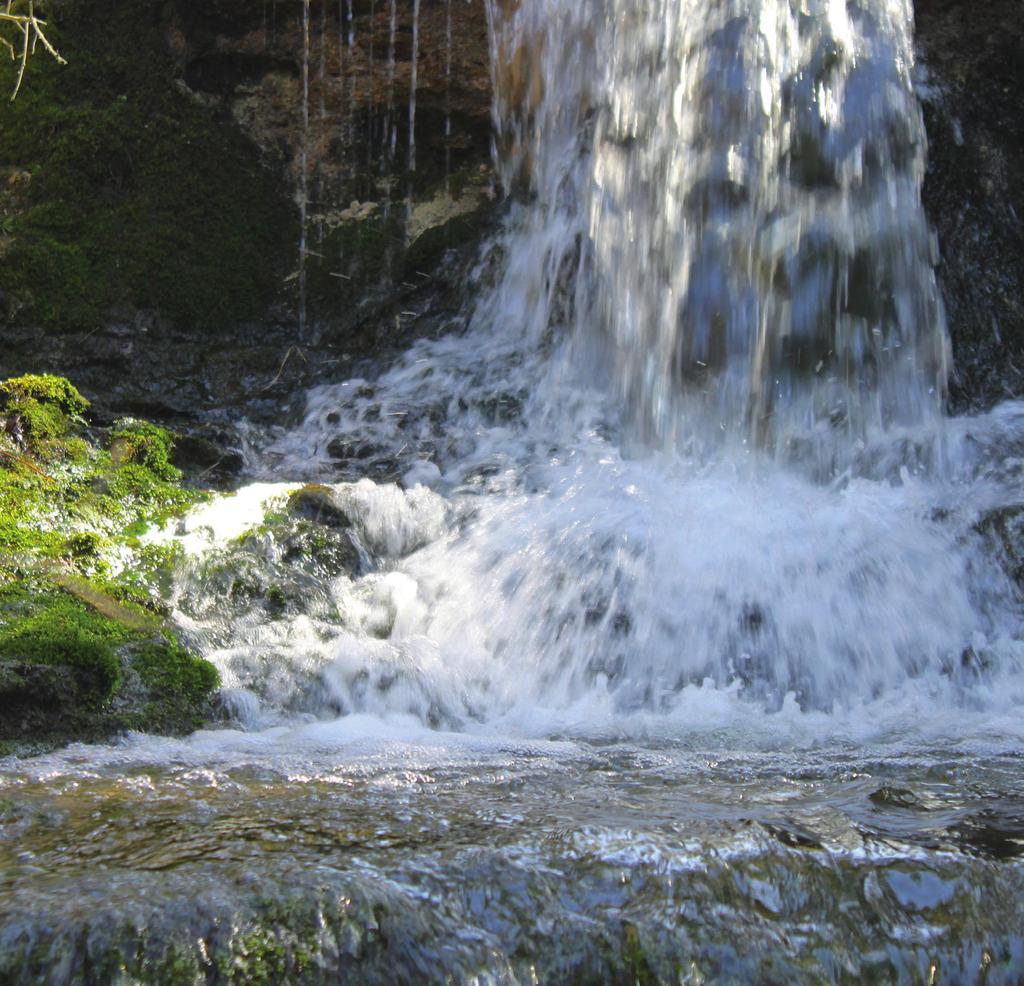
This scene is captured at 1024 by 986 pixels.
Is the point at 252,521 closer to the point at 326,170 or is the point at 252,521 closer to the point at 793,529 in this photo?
the point at 793,529

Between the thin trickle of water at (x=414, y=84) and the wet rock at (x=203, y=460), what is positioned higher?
A: the thin trickle of water at (x=414, y=84)

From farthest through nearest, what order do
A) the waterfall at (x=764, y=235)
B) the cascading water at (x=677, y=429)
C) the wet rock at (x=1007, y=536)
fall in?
the waterfall at (x=764, y=235)
the wet rock at (x=1007, y=536)
the cascading water at (x=677, y=429)

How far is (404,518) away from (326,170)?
431 centimetres

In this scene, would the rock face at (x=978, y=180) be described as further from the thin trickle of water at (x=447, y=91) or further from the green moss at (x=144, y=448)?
the green moss at (x=144, y=448)

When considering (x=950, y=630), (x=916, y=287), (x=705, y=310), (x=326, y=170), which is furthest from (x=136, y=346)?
(x=950, y=630)

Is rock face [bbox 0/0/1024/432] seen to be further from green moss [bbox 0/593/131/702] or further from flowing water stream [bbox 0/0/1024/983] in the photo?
green moss [bbox 0/593/131/702]

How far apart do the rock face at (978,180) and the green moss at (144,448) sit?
4635 millimetres

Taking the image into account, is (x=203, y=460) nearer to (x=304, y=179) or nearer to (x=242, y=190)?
(x=242, y=190)

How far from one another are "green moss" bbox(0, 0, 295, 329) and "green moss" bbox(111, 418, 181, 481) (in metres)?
2.63

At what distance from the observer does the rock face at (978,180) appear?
689 cm

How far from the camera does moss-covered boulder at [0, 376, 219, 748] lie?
3334 millimetres

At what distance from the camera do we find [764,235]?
22.1 feet

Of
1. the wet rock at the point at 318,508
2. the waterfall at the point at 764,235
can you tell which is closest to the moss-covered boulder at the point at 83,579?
the wet rock at the point at 318,508

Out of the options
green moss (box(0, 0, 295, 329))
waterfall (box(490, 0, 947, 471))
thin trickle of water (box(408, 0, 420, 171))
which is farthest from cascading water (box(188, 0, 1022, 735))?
green moss (box(0, 0, 295, 329))
